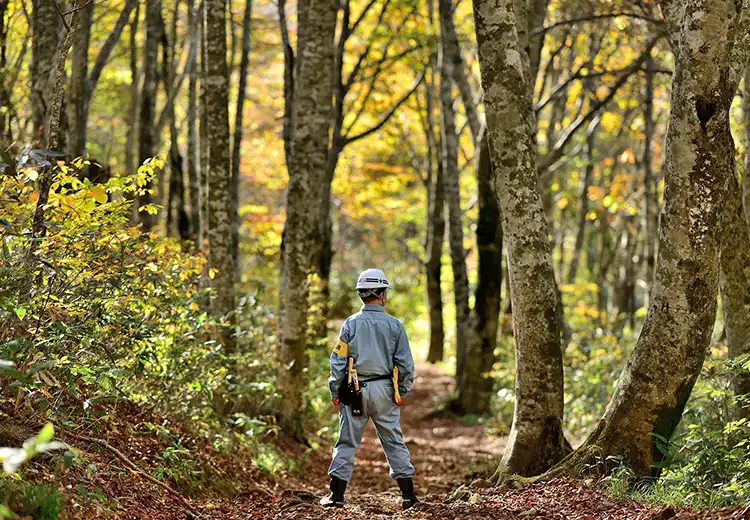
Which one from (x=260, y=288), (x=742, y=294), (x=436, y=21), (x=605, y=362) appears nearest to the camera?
(x=742, y=294)

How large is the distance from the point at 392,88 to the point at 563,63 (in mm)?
5704

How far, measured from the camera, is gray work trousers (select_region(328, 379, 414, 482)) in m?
7.31

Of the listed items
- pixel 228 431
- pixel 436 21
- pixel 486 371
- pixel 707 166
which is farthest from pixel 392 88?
pixel 707 166

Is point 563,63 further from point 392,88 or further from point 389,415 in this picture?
point 389,415

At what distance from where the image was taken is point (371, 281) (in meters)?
7.44

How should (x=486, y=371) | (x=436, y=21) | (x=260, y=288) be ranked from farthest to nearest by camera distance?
1. (x=436, y=21)
2. (x=486, y=371)
3. (x=260, y=288)

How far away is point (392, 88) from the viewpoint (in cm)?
2695

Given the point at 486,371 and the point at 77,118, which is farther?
the point at 486,371

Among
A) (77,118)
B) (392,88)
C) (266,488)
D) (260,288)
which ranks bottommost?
(266,488)

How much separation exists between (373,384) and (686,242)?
2790 millimetres

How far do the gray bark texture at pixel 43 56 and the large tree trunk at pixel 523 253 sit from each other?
6149 mm

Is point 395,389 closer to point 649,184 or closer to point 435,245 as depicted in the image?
point 649,184

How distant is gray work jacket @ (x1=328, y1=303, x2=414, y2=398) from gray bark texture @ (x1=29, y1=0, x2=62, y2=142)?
5.82m

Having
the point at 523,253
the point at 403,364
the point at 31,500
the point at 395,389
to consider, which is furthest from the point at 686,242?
the point at 31,500
